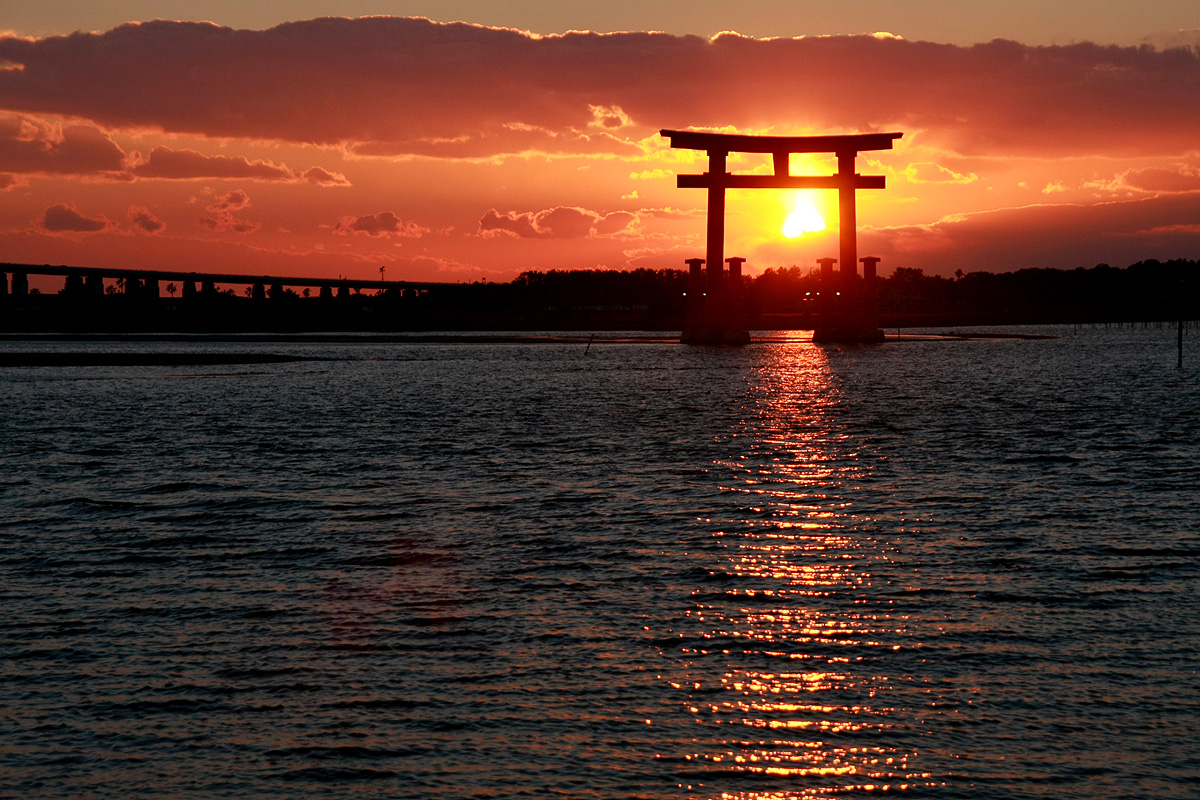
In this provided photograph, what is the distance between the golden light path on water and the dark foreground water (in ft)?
0.13

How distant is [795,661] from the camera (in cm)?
941

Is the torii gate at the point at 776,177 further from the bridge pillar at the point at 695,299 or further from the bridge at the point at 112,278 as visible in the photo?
the bridge at the point at 112,278

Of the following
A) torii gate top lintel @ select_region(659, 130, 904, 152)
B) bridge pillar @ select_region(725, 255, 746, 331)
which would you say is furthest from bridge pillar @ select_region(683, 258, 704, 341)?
torii gate top lintel @ select_region(659, 130, 904, 152)

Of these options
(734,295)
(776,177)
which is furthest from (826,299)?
(776,177)

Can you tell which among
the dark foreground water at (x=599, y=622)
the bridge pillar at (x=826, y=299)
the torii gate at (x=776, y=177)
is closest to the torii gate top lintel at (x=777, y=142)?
the torii gate at (x=776, y=177)

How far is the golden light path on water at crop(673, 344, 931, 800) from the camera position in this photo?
7.00 m

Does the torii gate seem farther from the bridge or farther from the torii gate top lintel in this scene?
the bridge

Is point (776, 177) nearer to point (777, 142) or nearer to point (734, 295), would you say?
point (777, 142)

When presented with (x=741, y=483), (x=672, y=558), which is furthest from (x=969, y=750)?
(x=741, y=483)

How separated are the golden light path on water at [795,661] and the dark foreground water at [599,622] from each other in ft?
0.13

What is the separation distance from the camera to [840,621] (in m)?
10.7

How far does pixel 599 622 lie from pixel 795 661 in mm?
2072

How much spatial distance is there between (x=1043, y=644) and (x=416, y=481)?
1396cm

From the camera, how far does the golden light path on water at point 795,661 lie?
7004mm
